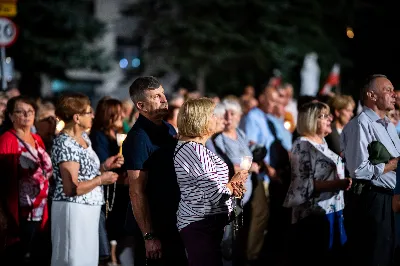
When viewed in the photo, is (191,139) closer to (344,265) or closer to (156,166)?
(156,166)

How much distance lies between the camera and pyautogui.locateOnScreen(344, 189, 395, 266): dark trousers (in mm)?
7516

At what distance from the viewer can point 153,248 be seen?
21.0 ft

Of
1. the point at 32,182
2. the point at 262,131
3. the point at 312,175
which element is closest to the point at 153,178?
the point at 312,175

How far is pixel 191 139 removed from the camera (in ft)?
20.8

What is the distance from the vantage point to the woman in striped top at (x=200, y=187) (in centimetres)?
624

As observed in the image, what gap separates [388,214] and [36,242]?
4.32m

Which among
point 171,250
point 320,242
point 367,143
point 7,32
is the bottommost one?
point 320,242

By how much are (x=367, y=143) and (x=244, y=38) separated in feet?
92.3

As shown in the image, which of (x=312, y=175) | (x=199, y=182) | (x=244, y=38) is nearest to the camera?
(x=199, y=182)

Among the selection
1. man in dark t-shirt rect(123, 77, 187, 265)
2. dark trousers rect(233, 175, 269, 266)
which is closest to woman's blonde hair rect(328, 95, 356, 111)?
dark trousers rect(233, 175, 269, 266)

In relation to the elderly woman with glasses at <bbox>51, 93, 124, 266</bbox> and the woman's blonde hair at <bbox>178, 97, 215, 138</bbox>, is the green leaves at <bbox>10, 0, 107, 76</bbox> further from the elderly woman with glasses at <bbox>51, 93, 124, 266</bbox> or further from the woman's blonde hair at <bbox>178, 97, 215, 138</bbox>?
the woman's blonde hair at <bbox>178, 97, 215, 138</bbox>

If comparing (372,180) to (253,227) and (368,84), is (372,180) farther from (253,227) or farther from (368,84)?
(253,227)

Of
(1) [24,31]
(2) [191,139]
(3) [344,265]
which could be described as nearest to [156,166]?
(2) [191,139]

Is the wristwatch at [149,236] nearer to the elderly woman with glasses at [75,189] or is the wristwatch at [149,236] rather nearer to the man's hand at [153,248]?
the man's hand at [153,248]
